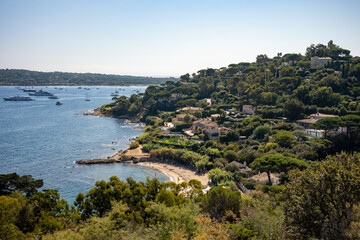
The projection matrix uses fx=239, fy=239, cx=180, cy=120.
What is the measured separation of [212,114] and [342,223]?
49.9m

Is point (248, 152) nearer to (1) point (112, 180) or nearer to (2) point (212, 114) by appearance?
(1) point (112, 180)

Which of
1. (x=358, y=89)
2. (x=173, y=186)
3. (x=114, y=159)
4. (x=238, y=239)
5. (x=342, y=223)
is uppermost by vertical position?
(x=358, y=89)

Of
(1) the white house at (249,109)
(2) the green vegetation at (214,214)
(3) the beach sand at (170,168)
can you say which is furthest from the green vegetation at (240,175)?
(3) the beach sand at (170,168)

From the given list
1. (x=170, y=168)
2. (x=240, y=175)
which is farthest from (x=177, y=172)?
(x=240, y=175)

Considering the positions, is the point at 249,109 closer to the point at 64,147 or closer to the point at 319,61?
the point at 319,61

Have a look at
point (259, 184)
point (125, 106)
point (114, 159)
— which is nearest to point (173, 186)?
point (259, 184)

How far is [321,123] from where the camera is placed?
33.9 meters

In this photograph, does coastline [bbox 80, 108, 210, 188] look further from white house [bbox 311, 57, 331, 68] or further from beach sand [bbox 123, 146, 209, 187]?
white house [bbox 311, 57, 331, 68]

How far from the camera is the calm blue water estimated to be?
33088 mm

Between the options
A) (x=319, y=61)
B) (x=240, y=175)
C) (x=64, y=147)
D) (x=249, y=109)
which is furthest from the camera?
(x=319, y=61)

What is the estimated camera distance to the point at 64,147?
46.6 m

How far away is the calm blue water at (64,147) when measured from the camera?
109 ft

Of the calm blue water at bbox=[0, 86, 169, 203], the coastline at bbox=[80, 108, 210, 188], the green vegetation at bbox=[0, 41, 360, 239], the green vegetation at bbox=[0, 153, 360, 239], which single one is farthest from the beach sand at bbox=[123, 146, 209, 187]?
the green vegetation at bbox=[0, 153, 360, 239]

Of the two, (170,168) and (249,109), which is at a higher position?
(249,109)
